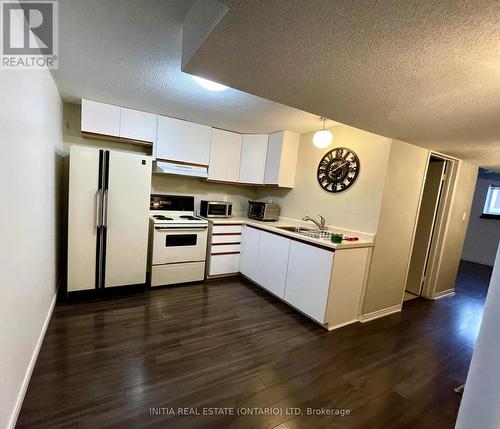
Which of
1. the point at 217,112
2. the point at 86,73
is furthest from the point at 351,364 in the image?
the point at 86,73

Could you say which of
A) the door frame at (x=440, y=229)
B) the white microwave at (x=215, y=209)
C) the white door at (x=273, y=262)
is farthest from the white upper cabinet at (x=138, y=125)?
the door frame at (x=440, y=229)

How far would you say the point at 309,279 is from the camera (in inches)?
99.2

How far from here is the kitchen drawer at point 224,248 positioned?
11.1 feet

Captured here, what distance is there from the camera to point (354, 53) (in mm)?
1146

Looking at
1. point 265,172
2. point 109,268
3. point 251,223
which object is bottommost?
point 109,268

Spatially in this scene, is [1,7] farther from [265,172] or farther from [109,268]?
[265,172]

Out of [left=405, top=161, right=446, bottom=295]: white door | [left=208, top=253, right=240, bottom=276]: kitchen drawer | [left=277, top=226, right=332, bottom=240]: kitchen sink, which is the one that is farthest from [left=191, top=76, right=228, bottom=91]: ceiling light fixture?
[left=405, top=161, right=446, bottom=295]: white door

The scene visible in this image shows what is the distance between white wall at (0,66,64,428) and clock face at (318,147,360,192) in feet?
9.42

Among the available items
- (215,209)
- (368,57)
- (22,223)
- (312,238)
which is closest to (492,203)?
(312,238)

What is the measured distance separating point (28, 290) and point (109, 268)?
4.09ft

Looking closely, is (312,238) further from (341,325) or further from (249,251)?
(249,251)

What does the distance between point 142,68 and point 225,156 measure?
1.84m

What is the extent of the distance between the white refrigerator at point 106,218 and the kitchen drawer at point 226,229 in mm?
895

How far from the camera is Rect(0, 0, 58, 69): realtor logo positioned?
112 cm
